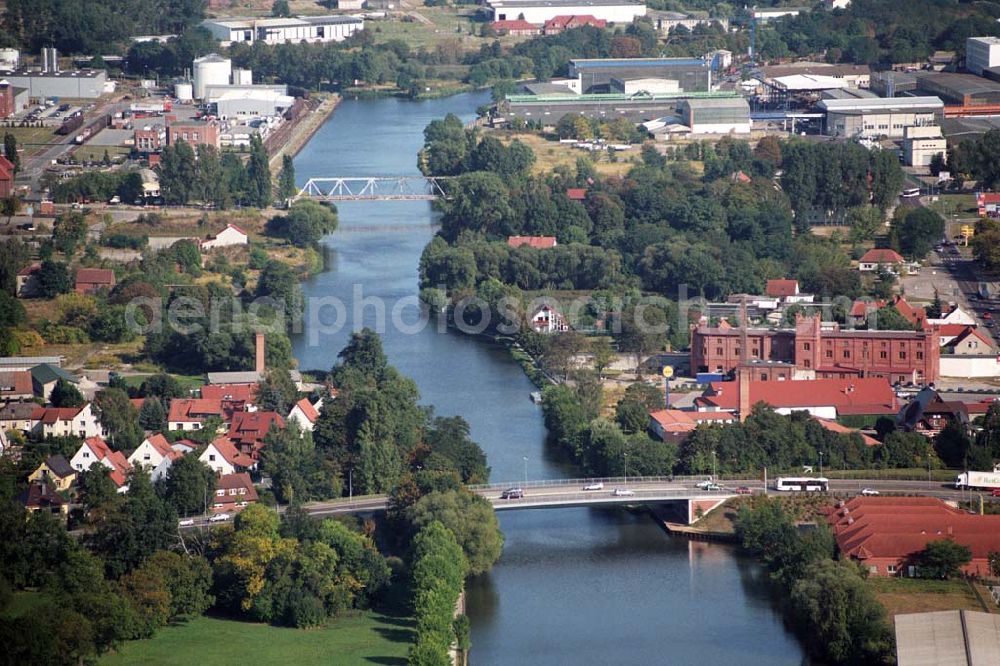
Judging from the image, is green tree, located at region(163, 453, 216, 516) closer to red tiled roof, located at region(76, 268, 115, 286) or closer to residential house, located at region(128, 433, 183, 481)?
residential house, located at region(128, 433, 183, 481)

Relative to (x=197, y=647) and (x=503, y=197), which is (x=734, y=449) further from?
(x=503, y=197)

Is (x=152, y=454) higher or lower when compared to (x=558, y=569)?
higher

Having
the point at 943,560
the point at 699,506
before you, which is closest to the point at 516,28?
the point at 699,506

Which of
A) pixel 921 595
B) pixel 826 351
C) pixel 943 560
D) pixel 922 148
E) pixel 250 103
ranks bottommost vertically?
pixel 921 595

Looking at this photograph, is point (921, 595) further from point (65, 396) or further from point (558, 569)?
point (65, 396)

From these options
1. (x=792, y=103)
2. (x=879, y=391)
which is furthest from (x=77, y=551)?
(x=792, y=103)

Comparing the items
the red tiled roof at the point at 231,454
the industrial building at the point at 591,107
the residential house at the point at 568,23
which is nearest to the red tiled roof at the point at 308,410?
the red tiled roof at the point at 231,454

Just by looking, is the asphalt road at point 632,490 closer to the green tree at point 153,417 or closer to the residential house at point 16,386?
the green tree at point 153,417

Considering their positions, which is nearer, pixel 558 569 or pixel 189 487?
pixel 558 569
